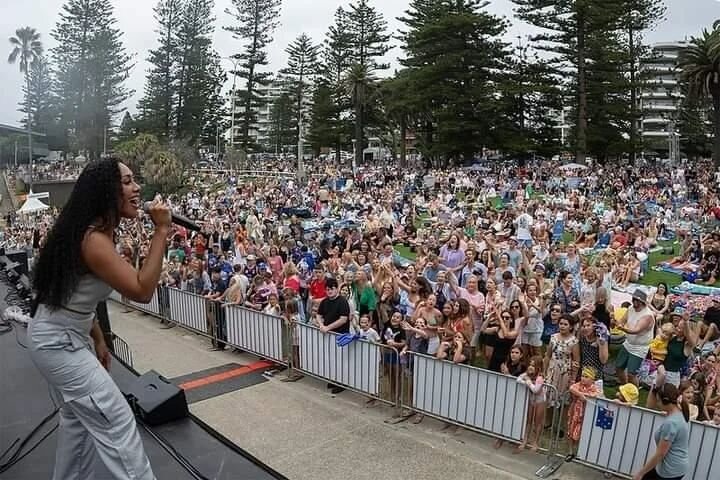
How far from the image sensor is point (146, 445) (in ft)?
10.8

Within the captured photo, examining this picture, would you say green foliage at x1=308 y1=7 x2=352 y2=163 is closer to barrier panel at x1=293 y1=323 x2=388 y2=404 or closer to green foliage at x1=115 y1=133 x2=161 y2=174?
green foliage at x1=115 y1=133 x2=161 y2=174

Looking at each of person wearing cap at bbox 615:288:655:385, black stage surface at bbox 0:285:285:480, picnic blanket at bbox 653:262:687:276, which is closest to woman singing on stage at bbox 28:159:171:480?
black stage surface at bbox 0:285:285:480

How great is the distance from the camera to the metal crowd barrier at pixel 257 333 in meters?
7.79

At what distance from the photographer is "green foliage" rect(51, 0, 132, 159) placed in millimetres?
45000

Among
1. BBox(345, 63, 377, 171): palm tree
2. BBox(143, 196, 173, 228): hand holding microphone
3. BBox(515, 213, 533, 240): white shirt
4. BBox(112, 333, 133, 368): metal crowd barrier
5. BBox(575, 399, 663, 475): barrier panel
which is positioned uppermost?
BBox(345, 63, 377, 171): palm tree

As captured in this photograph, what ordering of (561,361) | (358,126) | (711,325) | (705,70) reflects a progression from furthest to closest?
(358,126) → (705,70) → (711,325) → (561,361)

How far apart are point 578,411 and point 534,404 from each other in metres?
0.38

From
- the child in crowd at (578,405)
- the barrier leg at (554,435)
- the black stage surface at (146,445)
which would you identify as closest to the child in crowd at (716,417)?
the child in crowd at (578,405)

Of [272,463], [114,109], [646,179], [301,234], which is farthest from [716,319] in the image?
[114,109]

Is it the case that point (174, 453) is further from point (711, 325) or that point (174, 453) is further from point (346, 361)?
point (711, 325)

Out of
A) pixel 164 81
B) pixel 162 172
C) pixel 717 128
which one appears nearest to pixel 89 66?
pixel 164 81

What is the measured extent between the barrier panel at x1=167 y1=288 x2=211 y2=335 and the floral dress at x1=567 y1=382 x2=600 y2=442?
231 inches

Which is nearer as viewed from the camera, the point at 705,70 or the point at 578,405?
the point at 578,405

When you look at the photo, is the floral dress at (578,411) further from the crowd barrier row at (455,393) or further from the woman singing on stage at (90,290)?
the woman singing on stage at (90,290)
